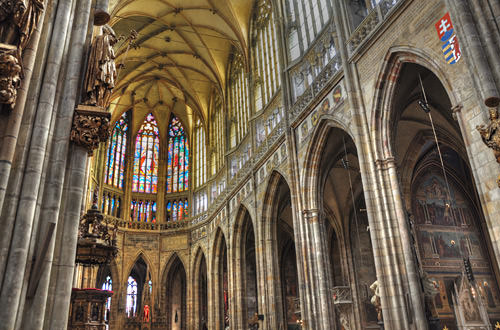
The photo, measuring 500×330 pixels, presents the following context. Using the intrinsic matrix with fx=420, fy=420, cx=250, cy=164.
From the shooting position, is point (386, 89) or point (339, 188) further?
point (339, 188)

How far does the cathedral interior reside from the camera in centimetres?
554

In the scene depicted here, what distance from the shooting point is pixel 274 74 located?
1931 centimetres

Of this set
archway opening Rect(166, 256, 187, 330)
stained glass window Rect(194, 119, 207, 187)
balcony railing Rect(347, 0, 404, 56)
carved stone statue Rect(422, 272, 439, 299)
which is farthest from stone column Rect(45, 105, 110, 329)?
archway opening Rect(166, 256, 187, 330)

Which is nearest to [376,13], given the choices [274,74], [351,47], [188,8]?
[351,47]

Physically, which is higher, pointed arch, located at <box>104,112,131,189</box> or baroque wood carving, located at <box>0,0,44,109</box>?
pointed arch, located at <box>104,112,131,189</box>

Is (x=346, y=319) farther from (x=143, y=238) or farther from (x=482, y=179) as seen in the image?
(x=143, y=238)

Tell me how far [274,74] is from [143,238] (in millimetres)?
16350

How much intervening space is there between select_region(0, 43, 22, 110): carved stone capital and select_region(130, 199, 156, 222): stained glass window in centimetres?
2654

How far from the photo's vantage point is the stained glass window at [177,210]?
31.0m

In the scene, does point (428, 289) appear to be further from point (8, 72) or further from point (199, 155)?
point (199, 155)

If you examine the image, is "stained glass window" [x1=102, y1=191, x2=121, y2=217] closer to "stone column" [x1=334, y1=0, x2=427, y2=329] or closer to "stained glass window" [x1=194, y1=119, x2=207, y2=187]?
"stained glass window" [x1=194, y1=119, x2=207, y2=187]

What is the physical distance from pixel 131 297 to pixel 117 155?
34.1 ft

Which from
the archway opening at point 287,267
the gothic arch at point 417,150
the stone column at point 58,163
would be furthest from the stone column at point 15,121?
the archway opening at point 287,267

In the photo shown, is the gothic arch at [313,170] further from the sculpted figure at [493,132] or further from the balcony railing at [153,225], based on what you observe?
the balcony railing at [153,225]
